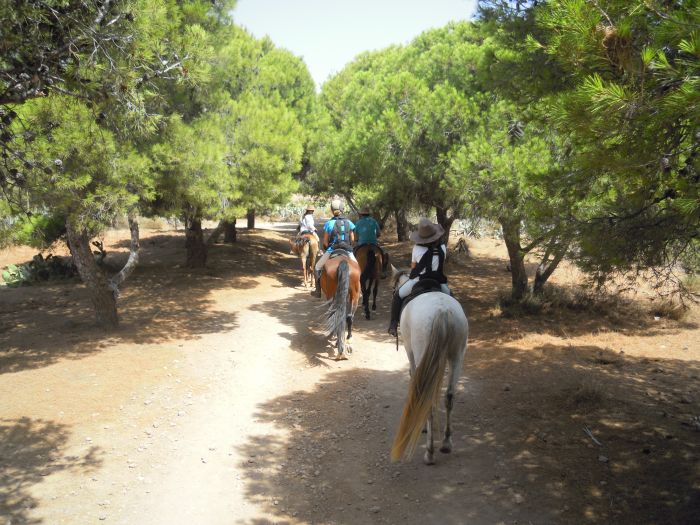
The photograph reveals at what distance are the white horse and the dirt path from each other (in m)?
0.45

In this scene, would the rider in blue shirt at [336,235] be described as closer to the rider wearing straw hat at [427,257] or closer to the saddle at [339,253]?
the saddle at [339,253]

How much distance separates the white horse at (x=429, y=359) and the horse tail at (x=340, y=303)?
2.79 m

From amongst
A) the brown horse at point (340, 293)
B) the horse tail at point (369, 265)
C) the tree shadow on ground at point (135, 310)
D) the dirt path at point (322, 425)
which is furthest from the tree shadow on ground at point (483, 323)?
the tree shadow on ground at point (135, 310)

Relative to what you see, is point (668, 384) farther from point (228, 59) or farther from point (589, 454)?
point (228, 59)

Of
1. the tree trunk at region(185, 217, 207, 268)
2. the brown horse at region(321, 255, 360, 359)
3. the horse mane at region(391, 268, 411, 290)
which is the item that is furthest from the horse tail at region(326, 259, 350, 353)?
the tree trunk at region(185, 217, 207, 268)

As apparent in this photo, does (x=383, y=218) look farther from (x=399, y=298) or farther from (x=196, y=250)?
(x=399, y=298)

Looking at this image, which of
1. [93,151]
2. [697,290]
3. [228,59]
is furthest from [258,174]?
[697,290]

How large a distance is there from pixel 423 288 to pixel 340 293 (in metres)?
2.74

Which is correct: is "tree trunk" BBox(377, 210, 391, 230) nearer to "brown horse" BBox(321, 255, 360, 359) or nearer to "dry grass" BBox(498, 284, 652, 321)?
"dry grass" BBox(498, 284, 652, 321)

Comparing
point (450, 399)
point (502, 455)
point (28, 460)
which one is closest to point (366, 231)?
point (450, 399)

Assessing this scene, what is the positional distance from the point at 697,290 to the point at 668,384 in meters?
6.58

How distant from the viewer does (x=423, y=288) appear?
5691 mm

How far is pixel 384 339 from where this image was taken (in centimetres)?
951

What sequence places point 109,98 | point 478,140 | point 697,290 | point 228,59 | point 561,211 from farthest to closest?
point 697,290 → point 228,59 → point 478,140 → point 109,98 → point 561,211
